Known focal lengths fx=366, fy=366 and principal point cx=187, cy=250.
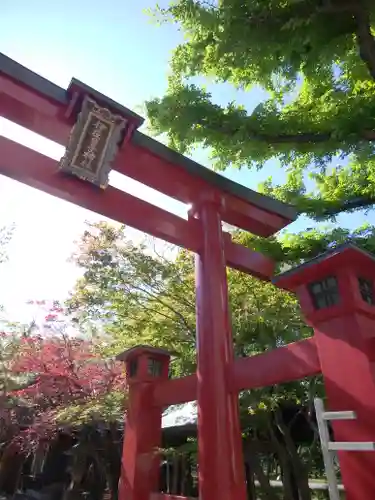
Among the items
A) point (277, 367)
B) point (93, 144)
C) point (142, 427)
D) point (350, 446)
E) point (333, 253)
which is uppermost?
point (93, 144)

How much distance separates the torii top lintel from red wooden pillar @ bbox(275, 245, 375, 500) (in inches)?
75.5

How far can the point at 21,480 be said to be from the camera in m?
14.0

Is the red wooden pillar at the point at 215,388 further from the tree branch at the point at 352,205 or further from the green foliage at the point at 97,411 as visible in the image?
the green foliage at the point at 97,411

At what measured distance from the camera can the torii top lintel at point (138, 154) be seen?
3.98 metres

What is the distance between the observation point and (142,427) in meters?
4.94

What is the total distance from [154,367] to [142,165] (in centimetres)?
289

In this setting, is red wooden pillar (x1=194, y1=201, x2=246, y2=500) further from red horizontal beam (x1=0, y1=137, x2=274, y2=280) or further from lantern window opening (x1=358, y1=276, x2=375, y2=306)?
lantern window opening (x1=358, y1=276, x2=375, y2=306)

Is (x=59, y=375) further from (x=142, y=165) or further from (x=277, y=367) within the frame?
(x=277, y=367)

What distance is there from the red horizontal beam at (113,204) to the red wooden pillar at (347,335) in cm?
144

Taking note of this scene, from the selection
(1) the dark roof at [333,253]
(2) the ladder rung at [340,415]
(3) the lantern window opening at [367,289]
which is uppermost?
(1) the dark roof at [333,253]

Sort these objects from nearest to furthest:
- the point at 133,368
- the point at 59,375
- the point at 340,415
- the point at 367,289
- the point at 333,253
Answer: the point at 340,415 → the point at 333,253 → the point at 367,289 → the point at 133,368 → the point at 59,375

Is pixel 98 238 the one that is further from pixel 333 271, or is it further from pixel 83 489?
pixel 83 489

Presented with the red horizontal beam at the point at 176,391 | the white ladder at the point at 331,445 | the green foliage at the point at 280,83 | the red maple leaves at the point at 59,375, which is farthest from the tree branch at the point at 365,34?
the red maple leaves at the point at 59,375

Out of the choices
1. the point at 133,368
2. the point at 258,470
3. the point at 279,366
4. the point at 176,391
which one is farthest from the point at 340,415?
the point at 258,470
